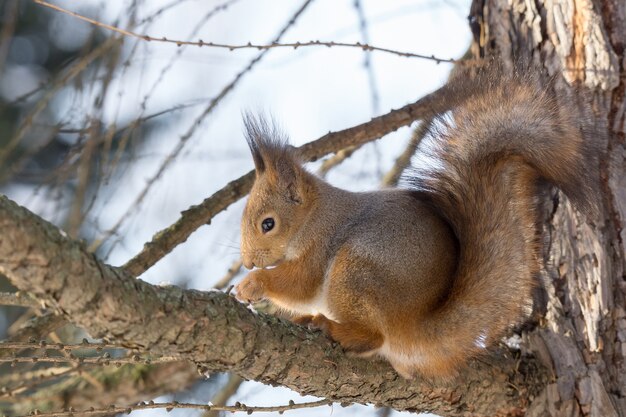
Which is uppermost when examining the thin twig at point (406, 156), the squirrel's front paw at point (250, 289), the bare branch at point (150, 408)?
the thin twig at point (406, 156)

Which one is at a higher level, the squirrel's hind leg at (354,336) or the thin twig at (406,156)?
the thin twig at (406,156)

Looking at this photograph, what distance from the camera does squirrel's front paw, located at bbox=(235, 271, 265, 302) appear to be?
1854 mm

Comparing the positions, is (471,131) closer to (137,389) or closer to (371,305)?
(371,305)

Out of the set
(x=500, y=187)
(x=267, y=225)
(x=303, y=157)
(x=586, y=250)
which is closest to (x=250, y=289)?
(x=267, y=225)

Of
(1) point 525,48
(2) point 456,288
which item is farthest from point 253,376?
(1) point 525,48

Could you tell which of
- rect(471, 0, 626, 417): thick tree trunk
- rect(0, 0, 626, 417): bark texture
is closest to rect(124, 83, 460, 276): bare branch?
rect(0, 0, 626, 417): bark texture

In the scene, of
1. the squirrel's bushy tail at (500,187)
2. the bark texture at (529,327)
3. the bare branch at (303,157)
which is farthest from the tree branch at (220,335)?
the bare branch at (303,157)

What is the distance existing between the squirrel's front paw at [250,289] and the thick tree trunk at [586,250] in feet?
2.11

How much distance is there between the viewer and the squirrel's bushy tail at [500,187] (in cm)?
169

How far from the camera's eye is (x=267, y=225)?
204 cm

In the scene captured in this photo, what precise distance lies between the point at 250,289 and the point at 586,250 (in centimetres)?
80

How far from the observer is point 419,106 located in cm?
207

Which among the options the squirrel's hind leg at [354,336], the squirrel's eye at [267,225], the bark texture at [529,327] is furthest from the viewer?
the squirrel's eye at [267,225]

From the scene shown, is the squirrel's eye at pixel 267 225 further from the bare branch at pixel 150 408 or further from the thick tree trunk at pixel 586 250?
the thick tree trunk at pixel 586 250
